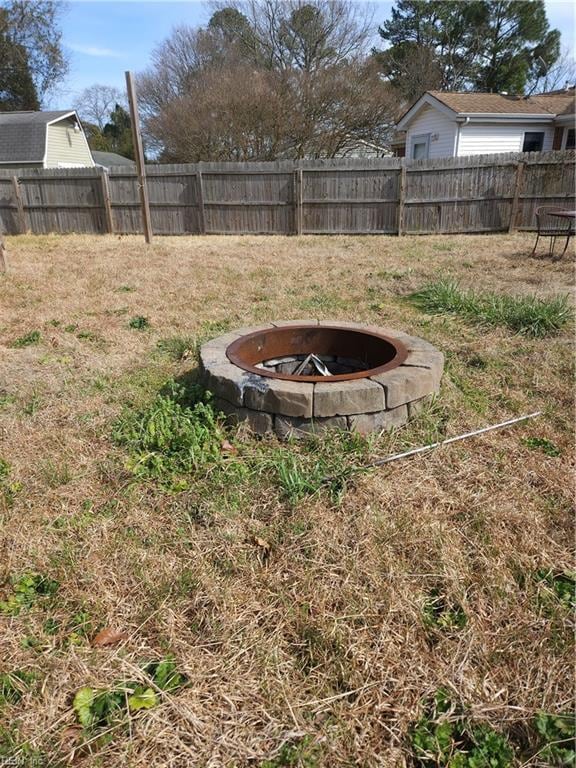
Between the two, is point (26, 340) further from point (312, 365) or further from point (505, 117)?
point (505, 117)

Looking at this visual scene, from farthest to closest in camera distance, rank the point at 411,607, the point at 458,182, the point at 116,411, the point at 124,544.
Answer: the point at 458,182 < the point at 116,411 < the point at 124,544 < the point at 411,607

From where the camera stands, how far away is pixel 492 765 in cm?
132

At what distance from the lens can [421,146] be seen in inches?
762

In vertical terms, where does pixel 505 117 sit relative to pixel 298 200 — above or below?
above

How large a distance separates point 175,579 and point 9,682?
611 mm

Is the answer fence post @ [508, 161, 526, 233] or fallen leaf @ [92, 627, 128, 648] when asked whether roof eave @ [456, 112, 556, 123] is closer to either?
fence post @ [508, 161, 526, 233]

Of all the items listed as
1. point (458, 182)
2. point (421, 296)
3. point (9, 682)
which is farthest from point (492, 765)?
point (458, 182)

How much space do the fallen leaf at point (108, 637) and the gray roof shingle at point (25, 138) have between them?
2420 cm

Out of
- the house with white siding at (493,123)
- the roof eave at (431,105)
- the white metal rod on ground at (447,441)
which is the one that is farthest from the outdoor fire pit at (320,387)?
the roof eave at (431,105)

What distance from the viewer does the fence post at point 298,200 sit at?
12.1 meters

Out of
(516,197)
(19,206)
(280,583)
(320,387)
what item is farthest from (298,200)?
(280,583)

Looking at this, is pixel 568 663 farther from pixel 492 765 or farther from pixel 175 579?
pixel 175 579

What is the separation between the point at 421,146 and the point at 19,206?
14.6 metres

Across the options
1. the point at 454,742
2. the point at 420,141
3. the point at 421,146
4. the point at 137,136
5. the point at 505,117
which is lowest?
the point at 454,742
